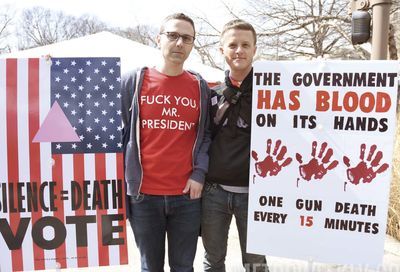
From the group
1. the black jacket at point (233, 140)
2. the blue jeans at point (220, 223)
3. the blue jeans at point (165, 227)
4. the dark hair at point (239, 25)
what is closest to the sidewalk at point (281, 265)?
the blue jeans at point (220, 223)

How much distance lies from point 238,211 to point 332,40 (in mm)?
18500

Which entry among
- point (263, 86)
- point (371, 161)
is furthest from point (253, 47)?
point (371, 161)

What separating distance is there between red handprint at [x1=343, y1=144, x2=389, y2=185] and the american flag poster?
140 cm

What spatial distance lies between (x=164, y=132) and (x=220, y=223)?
0.73m

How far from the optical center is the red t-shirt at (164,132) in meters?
2.47

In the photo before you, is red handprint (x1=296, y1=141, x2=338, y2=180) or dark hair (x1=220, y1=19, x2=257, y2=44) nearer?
red handprint (x1=296, y1=141, x2=338, y2=180)

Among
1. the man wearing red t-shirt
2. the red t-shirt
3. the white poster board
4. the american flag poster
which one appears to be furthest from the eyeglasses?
the white poster board

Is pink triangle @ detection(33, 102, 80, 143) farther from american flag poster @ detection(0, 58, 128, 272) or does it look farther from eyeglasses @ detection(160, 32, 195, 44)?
eyeglasses @ detection(160, 32, 195, 44)

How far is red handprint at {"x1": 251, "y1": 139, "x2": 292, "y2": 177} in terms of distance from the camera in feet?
8.27

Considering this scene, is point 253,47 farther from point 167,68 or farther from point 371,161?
point 371,161

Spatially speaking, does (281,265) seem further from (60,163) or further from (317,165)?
(60,163)

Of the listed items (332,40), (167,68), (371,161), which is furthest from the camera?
(332,40)

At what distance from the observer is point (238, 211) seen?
8.73 feet

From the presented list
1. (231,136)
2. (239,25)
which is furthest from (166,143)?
(239,25)
